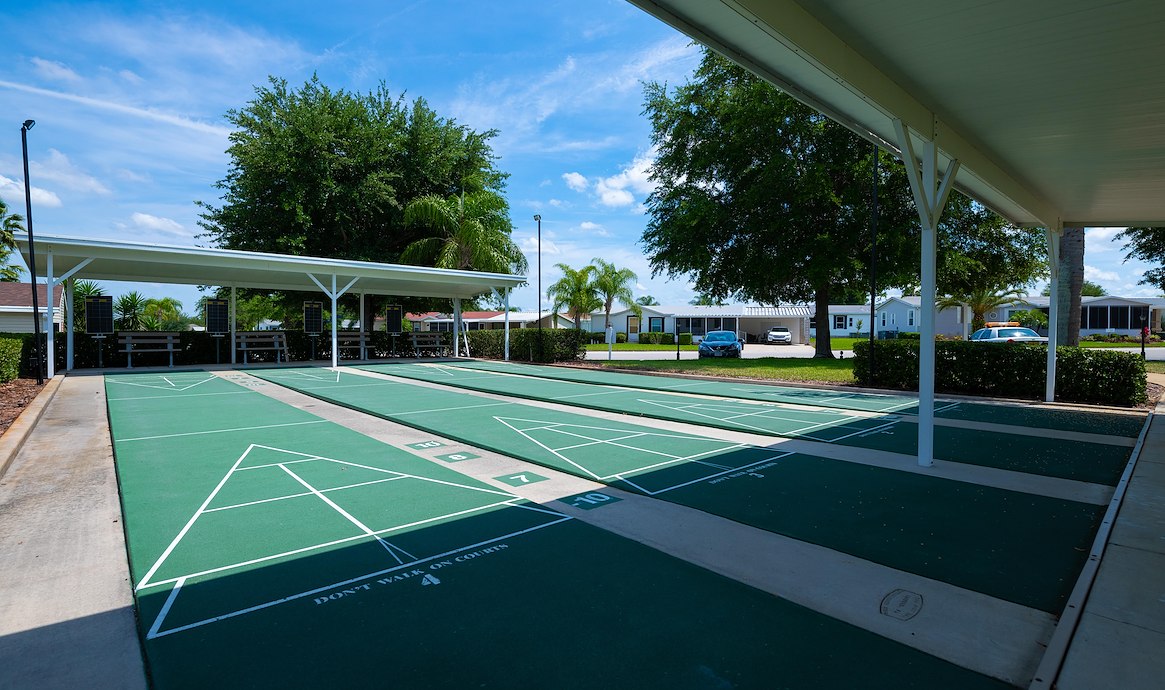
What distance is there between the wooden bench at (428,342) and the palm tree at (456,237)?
328cm

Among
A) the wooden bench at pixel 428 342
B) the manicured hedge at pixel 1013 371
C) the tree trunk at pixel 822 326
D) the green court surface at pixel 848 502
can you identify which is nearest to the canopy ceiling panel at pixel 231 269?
the wooden bench at pixel 428 342

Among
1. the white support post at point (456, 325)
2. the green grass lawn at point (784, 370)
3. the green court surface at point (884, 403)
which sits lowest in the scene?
the green court surface at point (884, 403)

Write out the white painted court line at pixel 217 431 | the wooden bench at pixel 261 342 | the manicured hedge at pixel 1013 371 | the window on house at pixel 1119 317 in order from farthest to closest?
the window on house at pixel 1119 317, the wooden bench at pixel 261 342, the manicured hedge at pixel 1013 371, the white painted court line at pixel 217 431

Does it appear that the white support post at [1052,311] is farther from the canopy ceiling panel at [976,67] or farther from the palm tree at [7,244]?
the palm tree at [7,244]

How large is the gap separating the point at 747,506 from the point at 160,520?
4.74 meters

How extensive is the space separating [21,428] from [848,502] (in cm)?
1048

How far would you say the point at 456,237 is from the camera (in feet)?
89.0

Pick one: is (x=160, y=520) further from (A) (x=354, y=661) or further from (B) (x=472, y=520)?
(A) (x=354, y=661)

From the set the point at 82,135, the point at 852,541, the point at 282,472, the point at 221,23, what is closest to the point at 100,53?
the point at 82,135

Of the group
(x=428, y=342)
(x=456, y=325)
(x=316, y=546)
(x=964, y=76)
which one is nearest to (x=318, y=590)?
(x=316, y=546)

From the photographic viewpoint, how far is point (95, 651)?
107 inches

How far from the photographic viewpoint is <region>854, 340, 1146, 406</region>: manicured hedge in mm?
10914

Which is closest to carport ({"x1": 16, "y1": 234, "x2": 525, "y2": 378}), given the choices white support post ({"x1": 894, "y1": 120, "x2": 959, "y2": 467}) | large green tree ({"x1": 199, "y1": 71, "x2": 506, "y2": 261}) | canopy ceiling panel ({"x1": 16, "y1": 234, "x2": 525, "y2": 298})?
canopy ceiling panel ({"x1": 16, "y1": 234, "x2": 525, "y2": 298})

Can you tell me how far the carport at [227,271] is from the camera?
1554cm
